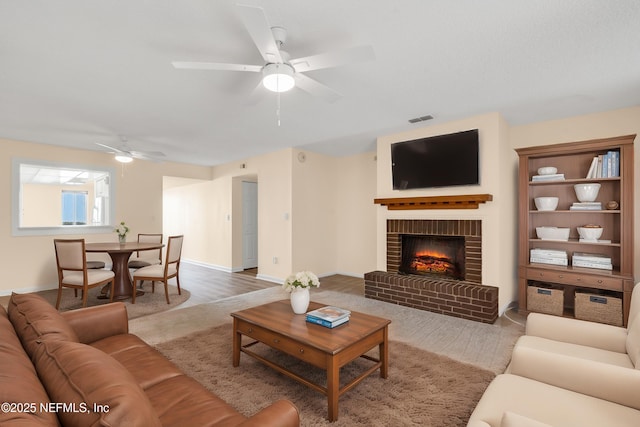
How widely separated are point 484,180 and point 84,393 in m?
4.08

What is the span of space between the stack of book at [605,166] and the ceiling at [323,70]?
0.58 meters

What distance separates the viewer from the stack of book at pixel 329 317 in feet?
7.21

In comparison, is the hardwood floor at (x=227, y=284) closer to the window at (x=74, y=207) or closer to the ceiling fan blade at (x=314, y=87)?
the window at (x=74, y=207)

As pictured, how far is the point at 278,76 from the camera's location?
2180 mm

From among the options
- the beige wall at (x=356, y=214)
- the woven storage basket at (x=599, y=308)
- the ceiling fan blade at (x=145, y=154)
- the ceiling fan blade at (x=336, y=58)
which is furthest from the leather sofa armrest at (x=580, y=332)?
the ceiling fan blade at (x=145, y=154)

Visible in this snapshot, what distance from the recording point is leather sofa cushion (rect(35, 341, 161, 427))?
2.53ft

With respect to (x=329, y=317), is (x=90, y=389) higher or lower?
higher

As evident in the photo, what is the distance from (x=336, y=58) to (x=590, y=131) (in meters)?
Result: 3.57

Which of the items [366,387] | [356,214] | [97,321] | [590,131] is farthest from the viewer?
[356,214]

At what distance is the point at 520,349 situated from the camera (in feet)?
5.25

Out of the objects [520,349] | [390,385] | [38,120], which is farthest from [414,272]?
[38,120]

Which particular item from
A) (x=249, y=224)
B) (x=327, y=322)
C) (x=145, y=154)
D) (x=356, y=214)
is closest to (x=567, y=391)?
(x=327, y=322)

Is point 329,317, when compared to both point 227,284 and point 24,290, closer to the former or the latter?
point 227,284

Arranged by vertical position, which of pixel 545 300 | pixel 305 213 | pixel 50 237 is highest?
pixel 305 213
